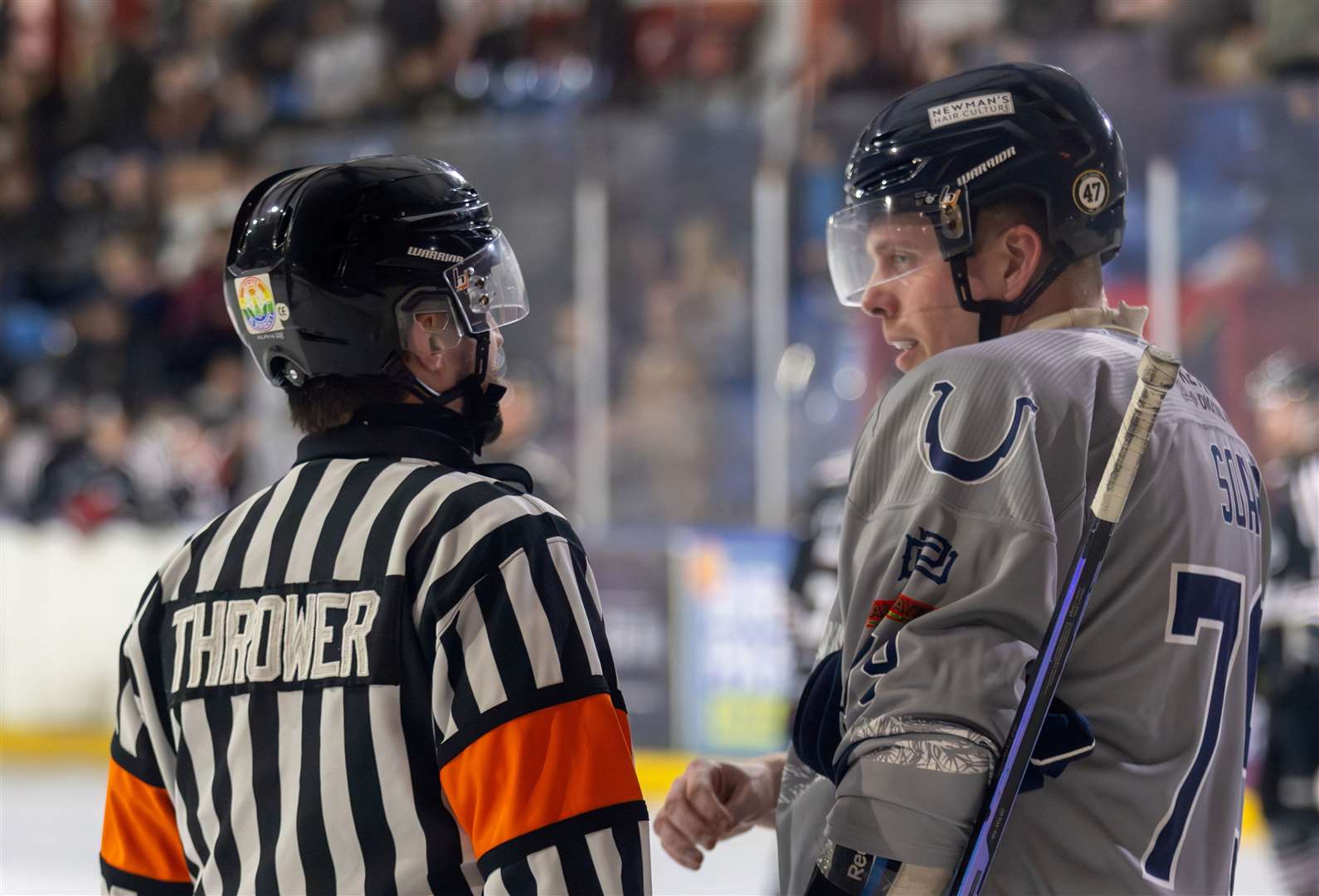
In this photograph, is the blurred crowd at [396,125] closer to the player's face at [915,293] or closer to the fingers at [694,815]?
the fingers at [694,815]

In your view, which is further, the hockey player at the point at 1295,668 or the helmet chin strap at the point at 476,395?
the hockey player at the point at 1295,668

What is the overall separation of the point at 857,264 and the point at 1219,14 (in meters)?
4.78

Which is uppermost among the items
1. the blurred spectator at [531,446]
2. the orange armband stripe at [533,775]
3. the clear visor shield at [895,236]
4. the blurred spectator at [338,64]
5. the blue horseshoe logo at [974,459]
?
the blurred spectator at [338,64]

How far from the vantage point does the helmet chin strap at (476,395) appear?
145cm

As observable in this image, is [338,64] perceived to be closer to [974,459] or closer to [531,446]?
[531,446]

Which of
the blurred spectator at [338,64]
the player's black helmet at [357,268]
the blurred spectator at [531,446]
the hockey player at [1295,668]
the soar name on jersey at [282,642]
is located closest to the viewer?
the soar name on jersey at [282,642]

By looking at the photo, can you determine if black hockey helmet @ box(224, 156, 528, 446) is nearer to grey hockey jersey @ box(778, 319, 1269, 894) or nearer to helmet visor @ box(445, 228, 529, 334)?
helmet visor @ box(445, 228, 529, 334)

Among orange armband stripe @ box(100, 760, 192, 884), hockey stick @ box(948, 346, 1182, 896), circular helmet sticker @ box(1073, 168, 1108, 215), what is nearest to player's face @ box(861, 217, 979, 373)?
circular helmet sticker @ box(1073, 168, 1108, 215)

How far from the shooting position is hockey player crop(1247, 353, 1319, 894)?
425 cm

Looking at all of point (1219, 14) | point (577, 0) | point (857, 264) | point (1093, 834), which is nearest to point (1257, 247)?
point (1219, 14)

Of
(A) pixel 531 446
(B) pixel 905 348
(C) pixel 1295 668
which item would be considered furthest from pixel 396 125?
(B) pixel 905 348

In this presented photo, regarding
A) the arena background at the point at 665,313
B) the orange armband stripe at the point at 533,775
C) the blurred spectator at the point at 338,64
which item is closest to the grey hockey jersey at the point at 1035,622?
the orange armband stripe at the point at 533,775

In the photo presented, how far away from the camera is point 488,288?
58.9 inches

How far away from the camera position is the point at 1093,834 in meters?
1.31
